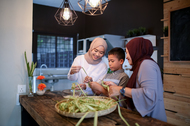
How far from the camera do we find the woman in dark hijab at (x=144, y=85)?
1.20 m

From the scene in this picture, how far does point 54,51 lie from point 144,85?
5.13 meters

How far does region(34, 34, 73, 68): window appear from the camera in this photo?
227 inches

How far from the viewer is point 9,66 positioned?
1.98m

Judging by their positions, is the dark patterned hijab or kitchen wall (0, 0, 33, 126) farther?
kitchen wall (0, 0, 33, 126)

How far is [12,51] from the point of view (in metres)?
1.99

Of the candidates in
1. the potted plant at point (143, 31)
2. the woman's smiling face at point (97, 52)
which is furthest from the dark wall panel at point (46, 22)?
the woman's smiling face at point (97, 52)

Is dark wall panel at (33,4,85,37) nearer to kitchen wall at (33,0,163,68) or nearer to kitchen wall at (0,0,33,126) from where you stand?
kitchen wall at (33,0,163,68)

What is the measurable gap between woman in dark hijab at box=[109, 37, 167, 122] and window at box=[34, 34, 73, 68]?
190 inches

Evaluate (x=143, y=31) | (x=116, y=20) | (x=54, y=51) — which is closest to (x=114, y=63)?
(x=143, y=31)

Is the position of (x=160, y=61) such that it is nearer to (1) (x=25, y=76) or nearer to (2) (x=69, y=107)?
(1) (x=25, y=76)

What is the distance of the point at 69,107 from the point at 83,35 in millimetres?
5538

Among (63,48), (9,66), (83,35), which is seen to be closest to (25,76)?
(9,66)

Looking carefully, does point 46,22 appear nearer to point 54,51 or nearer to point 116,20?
point 54,51

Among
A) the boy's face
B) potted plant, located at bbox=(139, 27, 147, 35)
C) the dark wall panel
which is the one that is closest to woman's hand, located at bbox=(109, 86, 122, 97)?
the boy's face
